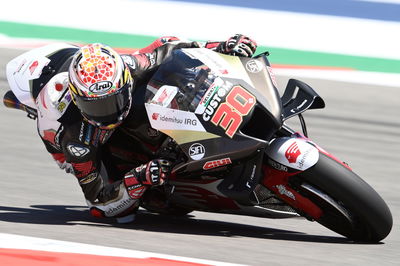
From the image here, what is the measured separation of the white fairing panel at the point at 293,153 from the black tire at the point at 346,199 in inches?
1.8

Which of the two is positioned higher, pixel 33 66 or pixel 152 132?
pixel 152 132

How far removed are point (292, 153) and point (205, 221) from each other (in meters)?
1.31

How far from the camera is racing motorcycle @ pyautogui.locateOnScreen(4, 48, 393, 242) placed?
521cm

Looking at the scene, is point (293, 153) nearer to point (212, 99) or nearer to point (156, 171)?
point (212, 99)

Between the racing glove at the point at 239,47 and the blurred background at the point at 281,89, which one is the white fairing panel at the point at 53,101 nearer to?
the blurred background at the point at 281,89

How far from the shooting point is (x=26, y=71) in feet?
20.5

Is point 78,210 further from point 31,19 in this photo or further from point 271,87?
point 31,19

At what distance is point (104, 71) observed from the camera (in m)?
5.36

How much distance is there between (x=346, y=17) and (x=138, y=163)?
10.2 m

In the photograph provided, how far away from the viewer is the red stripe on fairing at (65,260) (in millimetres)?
4543

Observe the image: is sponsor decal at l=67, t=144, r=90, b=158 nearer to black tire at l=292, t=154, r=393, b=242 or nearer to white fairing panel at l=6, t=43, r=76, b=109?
white fairing panel at l=6, t=43, r=76, b=109

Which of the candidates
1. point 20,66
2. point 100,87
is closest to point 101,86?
point 100,87

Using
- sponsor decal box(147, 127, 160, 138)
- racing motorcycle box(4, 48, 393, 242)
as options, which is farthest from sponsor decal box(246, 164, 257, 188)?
sponsor decal box(147, 127, 160, 138)

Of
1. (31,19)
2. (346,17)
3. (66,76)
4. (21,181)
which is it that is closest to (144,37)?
(31,19)
